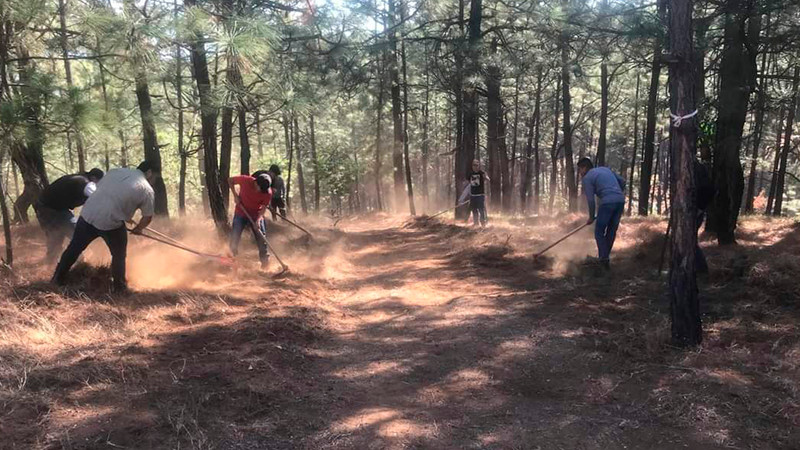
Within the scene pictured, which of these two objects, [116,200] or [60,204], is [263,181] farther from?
[60,204]

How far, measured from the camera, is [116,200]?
19.0 ft

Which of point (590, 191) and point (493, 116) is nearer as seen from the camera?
point (590, 191)

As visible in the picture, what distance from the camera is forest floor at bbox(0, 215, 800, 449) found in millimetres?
3271

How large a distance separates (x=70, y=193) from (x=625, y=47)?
9298 mm

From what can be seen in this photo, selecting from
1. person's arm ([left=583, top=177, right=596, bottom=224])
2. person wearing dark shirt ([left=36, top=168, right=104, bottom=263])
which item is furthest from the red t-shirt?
person's arm ([left=583, top=177, right=596, bottom=224])

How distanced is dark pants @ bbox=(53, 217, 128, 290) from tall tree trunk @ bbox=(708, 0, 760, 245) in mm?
9212

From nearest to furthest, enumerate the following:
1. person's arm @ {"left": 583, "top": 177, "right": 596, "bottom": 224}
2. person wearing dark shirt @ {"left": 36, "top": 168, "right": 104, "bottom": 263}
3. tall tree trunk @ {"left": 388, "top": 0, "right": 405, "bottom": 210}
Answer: person wearing dark shirt @ {"left": 36, "top": 168, "right": 104, "bottom": 263}
person's arm @ {"left": 583, "top": 177, "right": 596, "bottom": 224}
tall tree trunk @ {"left": 388, "top": 0, "right": 405, "bottom": 210}

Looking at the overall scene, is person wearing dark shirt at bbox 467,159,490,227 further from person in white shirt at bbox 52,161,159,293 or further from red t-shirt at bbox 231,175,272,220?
person in white shirt at bbox 52,161,159,293

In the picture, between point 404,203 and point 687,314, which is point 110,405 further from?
point 404,203

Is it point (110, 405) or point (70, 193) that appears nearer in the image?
point (110, 405)

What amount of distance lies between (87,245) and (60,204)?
82.2 inches

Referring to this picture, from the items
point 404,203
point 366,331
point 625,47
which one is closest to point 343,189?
point 404,203

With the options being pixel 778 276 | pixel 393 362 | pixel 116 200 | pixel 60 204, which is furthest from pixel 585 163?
pixel 60 204

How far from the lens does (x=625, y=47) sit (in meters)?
8.78
